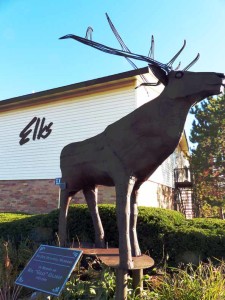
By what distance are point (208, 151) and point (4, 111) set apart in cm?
1368

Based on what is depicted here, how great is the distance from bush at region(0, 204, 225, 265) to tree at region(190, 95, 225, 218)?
14.2 metres

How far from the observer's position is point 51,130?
47.9 feet

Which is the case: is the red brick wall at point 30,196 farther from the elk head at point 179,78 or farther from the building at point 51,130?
the elk head at point 179,78

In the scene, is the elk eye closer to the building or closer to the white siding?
the building

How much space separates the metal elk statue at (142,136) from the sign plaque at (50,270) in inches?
25.4

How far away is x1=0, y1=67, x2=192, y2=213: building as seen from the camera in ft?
42.8

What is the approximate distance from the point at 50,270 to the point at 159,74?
277 centimetres

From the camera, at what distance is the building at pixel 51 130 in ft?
42.8

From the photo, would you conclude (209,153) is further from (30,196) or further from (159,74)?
(159,74)

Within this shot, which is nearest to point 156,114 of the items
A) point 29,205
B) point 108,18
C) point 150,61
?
point 150,61

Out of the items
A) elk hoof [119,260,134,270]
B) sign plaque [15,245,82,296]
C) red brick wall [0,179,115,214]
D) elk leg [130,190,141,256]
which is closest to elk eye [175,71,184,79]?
elk leg [130,190,141,256]

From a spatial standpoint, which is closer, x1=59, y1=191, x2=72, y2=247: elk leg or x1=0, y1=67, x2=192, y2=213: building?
x1=59, y1=191, x2=72, y2=247: elk leg

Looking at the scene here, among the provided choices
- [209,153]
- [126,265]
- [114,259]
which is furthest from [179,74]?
[209,153]

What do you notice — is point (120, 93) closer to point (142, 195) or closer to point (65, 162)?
point (142, 195)
